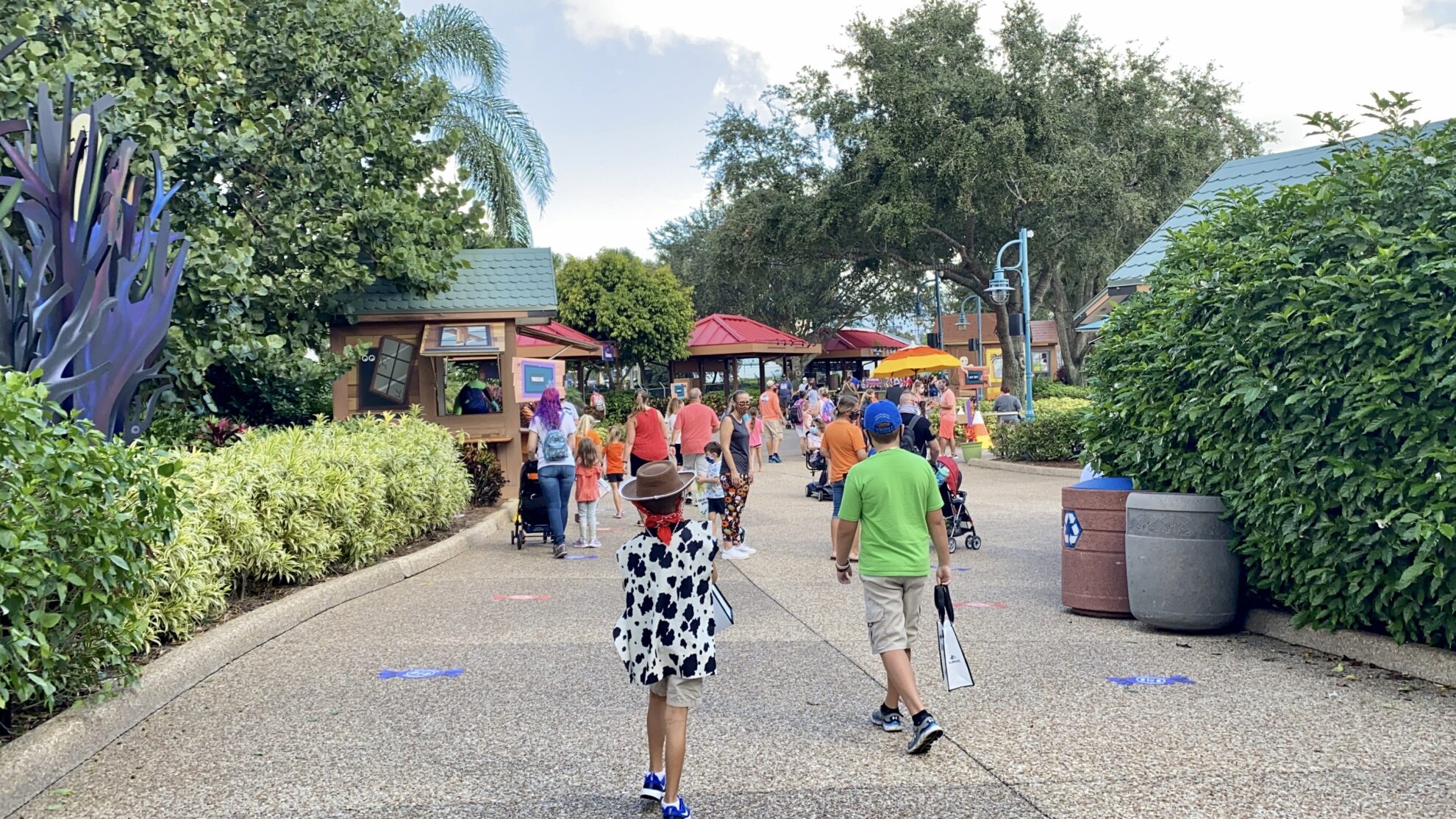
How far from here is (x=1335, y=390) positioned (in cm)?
688

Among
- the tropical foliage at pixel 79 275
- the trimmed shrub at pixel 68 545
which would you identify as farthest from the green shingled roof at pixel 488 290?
the trimmed shrub at pixel 68 545

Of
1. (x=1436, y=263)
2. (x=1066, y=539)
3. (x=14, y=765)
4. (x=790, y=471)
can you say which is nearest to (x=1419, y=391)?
(x=1436, y=263)

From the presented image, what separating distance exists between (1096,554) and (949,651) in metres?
3.24

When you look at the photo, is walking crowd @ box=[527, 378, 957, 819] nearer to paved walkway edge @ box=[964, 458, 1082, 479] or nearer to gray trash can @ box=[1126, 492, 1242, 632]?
gray trash can @ box=[1126, 492, 1242, 632]

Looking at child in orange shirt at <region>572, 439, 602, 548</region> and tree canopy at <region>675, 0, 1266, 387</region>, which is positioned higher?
tree canopy at <region>675, 0, 1266, 387</region>

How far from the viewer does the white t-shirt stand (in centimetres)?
1301

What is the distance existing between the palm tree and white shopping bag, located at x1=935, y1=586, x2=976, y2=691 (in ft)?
64.4

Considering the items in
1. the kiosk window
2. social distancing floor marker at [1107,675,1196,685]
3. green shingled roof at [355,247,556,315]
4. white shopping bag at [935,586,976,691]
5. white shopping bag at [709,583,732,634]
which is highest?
green shingled roof at [355,247,556,315]

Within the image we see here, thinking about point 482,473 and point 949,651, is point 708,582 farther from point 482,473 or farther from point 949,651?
point 482,473

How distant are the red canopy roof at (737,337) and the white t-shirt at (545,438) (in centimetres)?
2787

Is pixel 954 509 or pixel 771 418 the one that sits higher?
pixel 771 418

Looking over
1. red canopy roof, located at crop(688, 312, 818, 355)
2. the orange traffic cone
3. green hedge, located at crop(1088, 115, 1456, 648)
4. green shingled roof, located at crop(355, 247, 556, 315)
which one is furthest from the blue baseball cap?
red canopy roof, located at crop(688, 312, 818, 355)

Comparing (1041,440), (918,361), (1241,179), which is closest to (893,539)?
(1241,179)

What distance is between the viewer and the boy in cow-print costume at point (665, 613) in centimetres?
475
